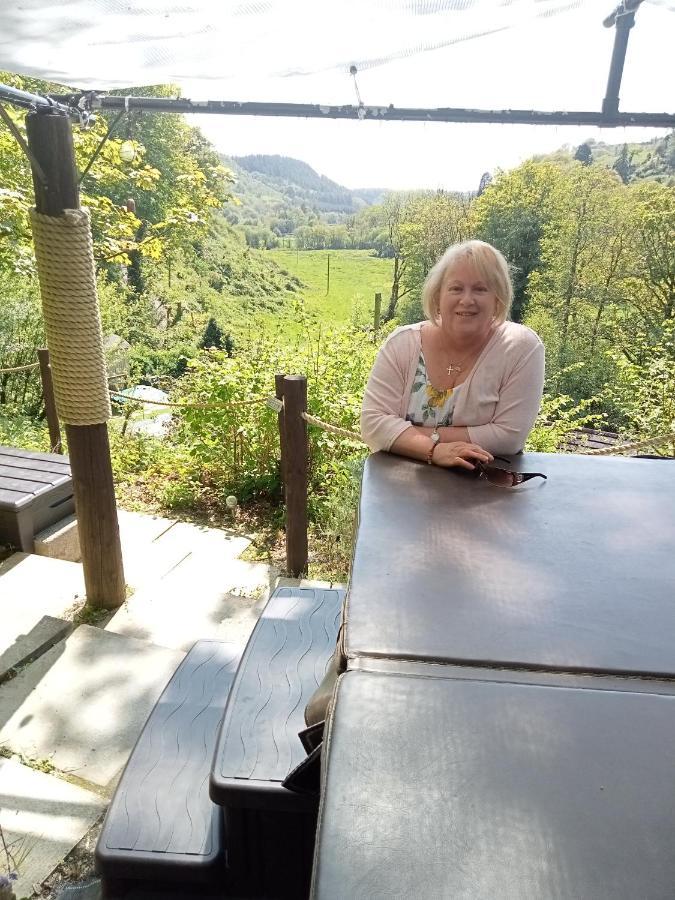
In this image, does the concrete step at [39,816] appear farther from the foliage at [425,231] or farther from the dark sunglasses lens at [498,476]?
the foliage at [425,231]

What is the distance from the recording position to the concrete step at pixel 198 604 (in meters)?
2.64

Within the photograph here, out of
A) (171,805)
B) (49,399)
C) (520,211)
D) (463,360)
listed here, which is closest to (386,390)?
(463,360)

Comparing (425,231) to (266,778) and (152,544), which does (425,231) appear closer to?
(152,544)

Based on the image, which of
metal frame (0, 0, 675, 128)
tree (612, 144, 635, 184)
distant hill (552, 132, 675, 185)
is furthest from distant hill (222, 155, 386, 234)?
metal frame (0, 0, 675, 128)

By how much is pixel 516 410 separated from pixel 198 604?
6.41ft

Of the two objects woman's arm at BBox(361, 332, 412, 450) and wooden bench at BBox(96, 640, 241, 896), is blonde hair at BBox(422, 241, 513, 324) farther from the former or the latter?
wooden bench at BBox(96, 640, 241, 896)

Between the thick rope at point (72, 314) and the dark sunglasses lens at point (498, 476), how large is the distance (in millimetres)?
1843

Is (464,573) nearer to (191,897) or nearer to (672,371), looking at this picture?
(191,897)

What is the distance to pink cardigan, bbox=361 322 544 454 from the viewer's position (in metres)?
1.43

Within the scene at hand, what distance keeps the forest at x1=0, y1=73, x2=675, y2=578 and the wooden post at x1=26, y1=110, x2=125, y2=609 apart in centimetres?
106

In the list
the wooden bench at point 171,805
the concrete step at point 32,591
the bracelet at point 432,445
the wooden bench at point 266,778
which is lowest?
the concrete step at point 32,591

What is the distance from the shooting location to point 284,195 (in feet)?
→ 157

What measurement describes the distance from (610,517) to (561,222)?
73.2 ft

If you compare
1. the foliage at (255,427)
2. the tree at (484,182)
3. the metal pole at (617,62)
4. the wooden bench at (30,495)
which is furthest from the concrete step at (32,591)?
the tree at (484,182)
